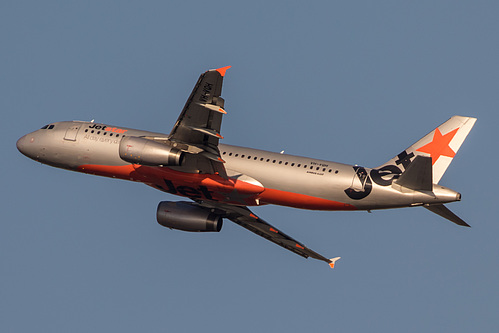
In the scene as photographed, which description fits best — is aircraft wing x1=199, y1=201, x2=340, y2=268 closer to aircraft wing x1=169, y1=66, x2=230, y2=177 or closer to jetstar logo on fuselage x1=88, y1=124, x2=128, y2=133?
aircraft wing x1=169, y1=66, x2=230, y2=177

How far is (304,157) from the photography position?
168 feet

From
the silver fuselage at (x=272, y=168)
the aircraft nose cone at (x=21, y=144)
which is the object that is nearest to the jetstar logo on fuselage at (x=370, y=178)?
the silver fuselage at (x=272, y=168)

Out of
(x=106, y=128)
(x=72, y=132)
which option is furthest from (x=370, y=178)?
(x=72, y=132)

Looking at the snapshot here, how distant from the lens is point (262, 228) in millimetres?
58312

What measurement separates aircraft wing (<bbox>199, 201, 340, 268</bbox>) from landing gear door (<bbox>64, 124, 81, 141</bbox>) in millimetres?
9717

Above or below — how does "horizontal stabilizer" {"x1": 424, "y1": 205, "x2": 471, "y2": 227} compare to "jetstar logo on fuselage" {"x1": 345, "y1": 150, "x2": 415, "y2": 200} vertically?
below

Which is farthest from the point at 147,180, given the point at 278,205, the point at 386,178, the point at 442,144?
the point at 442,144

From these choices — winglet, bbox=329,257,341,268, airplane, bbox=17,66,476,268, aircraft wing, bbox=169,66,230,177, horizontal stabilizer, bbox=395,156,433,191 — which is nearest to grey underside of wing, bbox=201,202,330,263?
winglet, bbox=329,257,341,268

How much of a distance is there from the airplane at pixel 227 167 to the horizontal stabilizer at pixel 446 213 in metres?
0.06

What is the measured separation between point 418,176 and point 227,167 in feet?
40.1

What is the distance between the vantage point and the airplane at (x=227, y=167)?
4662cm

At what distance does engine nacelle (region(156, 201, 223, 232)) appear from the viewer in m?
55.5

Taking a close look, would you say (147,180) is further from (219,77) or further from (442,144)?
(442,144)

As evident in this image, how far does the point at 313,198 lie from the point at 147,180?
35.8ft
